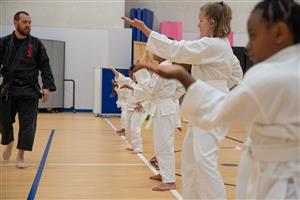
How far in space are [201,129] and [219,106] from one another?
1315mm

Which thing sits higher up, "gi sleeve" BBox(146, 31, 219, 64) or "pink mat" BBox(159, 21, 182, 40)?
"pink mat" BBox(159, 21, 182, 40)

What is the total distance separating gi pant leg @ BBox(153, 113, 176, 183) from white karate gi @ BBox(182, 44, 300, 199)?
307 centimetres

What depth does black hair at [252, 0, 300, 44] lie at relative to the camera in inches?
66.6

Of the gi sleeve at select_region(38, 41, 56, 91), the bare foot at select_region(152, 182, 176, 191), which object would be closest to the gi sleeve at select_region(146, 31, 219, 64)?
the bare foot at select_region(152, 182, 176, 191)

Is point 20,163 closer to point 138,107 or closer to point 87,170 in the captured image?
point 87,170

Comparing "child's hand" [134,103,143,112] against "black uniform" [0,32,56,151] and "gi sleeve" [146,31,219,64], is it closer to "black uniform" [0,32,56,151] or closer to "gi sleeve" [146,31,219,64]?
"black uniform" [0,32,56,151]

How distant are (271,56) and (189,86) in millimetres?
336

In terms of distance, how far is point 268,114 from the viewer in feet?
5.52

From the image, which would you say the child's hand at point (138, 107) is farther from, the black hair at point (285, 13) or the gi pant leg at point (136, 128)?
the black hair at point (285, 13)

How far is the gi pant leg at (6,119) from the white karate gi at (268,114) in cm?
439

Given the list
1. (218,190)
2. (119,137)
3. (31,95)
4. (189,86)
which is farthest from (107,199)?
(119,137)

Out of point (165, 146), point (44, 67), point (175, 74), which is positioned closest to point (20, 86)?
point (44, 67)

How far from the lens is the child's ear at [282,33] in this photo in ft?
5.57

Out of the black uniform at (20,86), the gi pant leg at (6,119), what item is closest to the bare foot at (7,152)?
the gi pant leg at (6,119)
